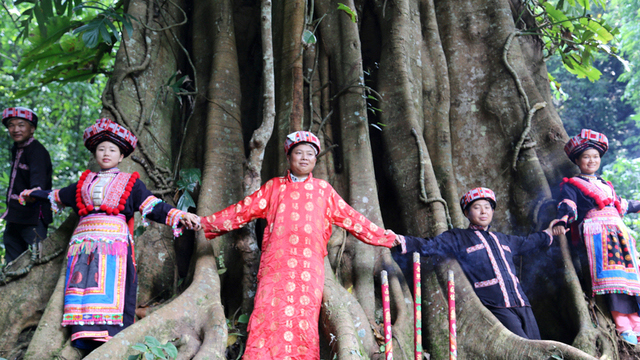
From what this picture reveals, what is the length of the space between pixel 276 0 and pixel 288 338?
3.48 metres

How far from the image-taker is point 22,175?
3.96 metres

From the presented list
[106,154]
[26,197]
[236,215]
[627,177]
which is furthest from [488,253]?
[627,177]

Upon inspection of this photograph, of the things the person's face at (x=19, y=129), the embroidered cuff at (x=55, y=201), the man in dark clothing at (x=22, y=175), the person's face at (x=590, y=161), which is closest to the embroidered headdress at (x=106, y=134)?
the embroidered cuff at (x=55, y=201)

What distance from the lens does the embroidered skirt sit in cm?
282

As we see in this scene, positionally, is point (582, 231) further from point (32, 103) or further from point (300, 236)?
point (32, 103)

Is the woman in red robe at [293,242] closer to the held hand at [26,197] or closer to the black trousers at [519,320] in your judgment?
the black trousers at [519,320]

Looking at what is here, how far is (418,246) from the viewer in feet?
11.2

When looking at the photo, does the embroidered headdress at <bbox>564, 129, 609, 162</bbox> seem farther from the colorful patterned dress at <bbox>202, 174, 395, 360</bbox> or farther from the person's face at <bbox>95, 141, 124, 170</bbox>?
the person's face at <bbox>95, 141, 124, 170</bbox>

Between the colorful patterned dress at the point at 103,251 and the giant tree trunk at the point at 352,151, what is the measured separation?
0.21 m

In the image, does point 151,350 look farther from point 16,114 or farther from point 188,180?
point 16,114

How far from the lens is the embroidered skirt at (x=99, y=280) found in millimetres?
2820

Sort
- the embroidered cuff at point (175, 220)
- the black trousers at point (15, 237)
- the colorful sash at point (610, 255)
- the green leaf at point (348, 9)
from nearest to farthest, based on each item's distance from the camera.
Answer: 1. the embroidered cuff at point (175, 220)
2. the colorful sash at point (610, 255)
3. the green leaf at point (348, 9)
4. the black trousers at point (15, 237)

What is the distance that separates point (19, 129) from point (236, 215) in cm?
211

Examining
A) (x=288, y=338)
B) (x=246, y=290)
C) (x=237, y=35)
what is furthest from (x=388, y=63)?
(x=288, y=338)
